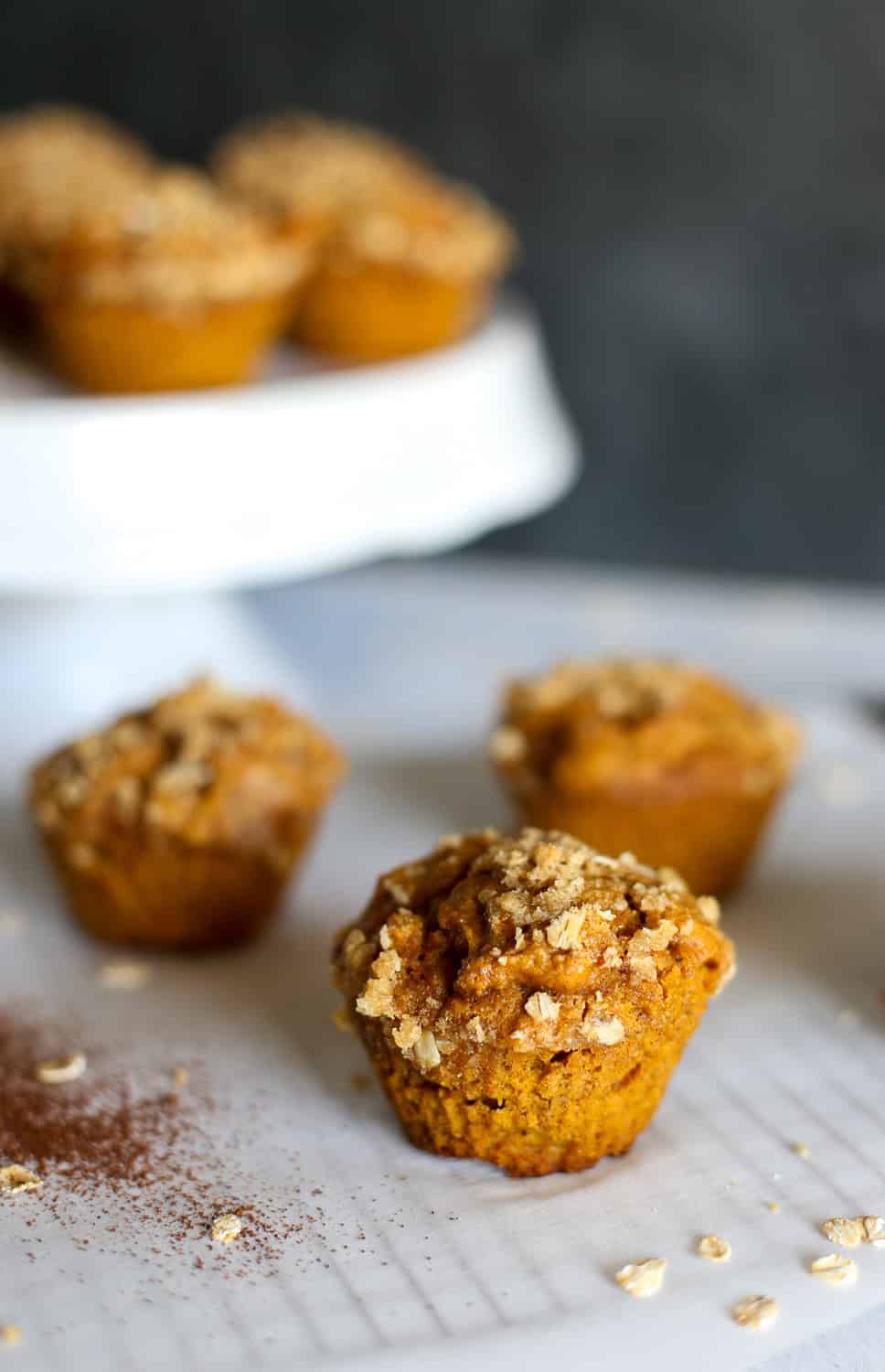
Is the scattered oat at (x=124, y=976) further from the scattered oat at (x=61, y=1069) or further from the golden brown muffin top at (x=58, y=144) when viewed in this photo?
the golden brown muffin top at (x=58, y=144)

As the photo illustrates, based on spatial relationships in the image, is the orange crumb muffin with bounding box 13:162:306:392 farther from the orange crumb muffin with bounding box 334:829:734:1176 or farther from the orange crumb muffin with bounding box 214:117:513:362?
the orange crumb muffin with bounding box 334:829:734:1176


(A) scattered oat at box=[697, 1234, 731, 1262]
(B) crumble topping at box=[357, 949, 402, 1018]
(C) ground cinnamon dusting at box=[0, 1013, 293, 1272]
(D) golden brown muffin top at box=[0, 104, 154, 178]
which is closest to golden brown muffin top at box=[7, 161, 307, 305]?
(D) golden brown muffin top at box=[0, 104, 154, 178]

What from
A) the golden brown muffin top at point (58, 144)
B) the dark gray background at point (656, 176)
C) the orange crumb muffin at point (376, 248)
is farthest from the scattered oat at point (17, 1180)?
the dark gray background at point (656, 176)

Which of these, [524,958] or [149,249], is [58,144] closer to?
[149,249]

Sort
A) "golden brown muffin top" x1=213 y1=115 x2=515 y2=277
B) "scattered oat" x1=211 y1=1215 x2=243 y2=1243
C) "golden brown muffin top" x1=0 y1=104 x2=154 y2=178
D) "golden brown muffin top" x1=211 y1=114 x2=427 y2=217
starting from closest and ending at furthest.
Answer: "scattered oat" x1=211 y1=1215 x2=243 y2=1243, "golden brown muffin top" x1=213 y1=115 x2=515 y2=277, "golden brown muffin top" x1=211 y1=114 x2=427 y2=217, "golden brown muffin top" x1=0 y1=104 x2=154 y2=178

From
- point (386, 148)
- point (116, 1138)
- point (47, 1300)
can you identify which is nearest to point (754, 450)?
point (386, 148)

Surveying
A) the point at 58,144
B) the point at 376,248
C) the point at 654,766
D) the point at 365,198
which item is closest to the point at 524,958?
the point at 654,766
